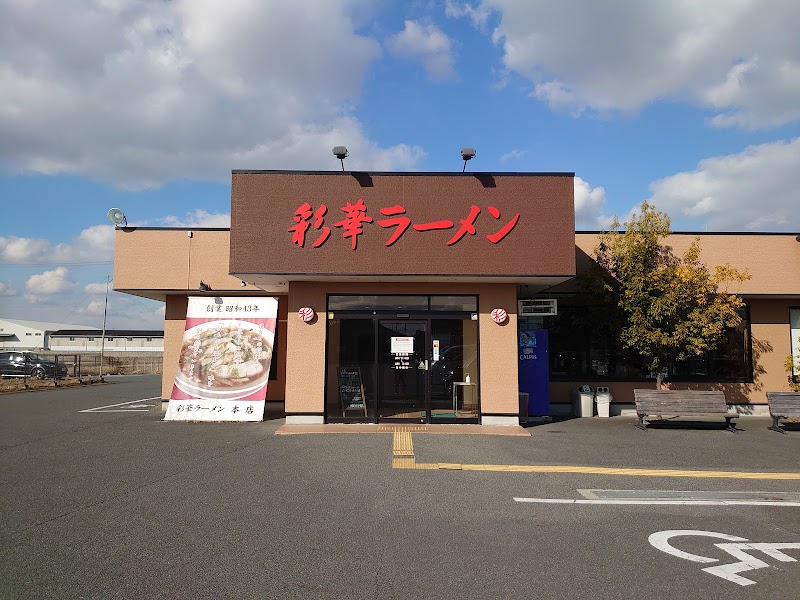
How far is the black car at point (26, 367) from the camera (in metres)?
31.0

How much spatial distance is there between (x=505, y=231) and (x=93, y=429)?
9703 mm

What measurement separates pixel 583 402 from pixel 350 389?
20.1 feet

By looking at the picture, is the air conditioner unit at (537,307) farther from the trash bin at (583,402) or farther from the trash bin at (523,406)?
the trash bin at (583,402)

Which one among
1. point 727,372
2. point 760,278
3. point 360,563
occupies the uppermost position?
point 760,278

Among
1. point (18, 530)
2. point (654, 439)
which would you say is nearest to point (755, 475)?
point (654, 439)

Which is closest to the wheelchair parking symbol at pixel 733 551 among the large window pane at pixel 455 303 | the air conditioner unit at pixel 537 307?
the large window pane at pixel 455 303

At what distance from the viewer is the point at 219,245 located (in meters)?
15.2

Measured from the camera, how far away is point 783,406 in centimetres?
1272

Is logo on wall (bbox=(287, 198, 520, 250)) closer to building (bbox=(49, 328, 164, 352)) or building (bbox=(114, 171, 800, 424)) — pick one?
building (bbox=(114, 171, 800, 424))

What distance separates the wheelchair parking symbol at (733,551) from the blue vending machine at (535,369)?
27.1ft

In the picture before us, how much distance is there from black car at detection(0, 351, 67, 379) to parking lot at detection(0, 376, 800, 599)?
73.8ft

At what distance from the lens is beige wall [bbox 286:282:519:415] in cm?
1251

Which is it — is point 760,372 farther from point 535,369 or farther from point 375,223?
point 375,223

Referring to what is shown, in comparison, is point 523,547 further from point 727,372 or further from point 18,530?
point 727,372
